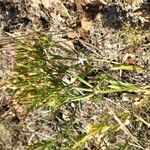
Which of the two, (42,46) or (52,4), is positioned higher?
(52,4)

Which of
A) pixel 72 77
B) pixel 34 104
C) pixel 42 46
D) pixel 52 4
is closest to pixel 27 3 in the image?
pixel 52 4

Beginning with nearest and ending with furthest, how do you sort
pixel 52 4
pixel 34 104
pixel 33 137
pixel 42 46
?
pixel 34 104 < pixel 42 46 < pixel 52 4 < pixel 33 137

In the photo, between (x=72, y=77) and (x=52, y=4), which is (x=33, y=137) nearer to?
(x=72, y=77)

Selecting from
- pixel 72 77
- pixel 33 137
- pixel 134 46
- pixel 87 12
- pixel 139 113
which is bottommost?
pixel 33 137

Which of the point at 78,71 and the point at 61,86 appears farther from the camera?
the point at 78,71

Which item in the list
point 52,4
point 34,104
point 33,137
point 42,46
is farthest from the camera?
point 33,137

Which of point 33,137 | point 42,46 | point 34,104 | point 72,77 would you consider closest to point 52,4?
point 42,46

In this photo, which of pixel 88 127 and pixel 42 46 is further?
pixel 88 127

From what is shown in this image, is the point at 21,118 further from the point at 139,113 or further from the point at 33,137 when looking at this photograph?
the point at 139,113
